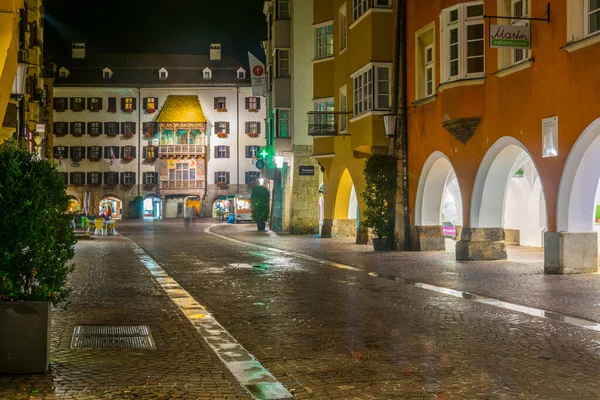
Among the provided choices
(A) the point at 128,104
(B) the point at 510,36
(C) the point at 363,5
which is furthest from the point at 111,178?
(B) the point at 510,36

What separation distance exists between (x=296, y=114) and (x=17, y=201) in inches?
1442

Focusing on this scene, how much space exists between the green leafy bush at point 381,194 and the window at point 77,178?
223ft

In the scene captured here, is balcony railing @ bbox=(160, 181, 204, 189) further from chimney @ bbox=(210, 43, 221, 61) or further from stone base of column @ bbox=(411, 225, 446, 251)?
stone base of column @ bbox=(411, 225, 446, 251)

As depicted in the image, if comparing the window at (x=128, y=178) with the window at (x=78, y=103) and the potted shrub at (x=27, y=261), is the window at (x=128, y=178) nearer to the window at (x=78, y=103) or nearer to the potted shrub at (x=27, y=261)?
the window at (x=78, y=103)

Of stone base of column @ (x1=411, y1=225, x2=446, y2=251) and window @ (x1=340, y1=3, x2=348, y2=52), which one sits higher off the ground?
window @ (x1=340, y1=3, x2=348, y2=52)

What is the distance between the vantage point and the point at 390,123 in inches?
1064

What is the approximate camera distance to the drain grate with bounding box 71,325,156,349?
29.7 ft

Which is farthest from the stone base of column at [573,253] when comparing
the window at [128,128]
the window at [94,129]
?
the window at [94,129]

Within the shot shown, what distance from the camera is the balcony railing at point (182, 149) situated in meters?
90.3

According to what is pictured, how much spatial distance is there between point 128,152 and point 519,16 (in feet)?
245

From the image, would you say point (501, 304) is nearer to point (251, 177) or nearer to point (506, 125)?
point (506, 125)

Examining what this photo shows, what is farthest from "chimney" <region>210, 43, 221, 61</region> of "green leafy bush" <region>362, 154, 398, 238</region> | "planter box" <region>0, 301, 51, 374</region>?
"planter box" <region>0, 301, 51, 374</region>

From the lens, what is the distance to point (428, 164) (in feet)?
84.8

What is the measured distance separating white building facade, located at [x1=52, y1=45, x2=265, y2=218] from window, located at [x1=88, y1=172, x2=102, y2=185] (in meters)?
0.09
